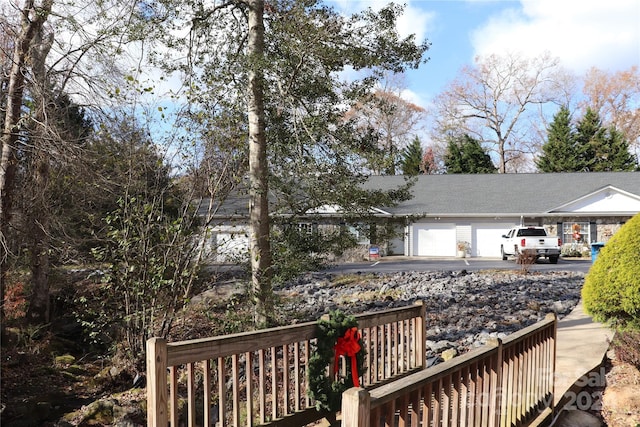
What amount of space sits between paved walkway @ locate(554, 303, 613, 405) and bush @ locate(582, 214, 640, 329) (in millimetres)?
582

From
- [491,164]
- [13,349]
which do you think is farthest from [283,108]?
[491,164]

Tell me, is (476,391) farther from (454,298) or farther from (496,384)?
(454,298)

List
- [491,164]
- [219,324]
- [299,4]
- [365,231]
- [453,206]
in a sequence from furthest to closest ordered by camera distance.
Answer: [491,164]
[453,206]
[365,231]
[299,4]
[219,324]

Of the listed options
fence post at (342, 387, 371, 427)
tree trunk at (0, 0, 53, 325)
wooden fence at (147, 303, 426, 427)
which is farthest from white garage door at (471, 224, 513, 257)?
fence post at (342, 387, 371, 427)

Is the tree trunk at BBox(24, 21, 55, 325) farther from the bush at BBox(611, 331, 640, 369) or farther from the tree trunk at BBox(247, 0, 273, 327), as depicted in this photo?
the bush at BBox(611, 331, 640, 369)

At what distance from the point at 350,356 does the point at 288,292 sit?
9527 mm

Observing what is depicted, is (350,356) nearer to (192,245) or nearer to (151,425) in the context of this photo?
(151,425)

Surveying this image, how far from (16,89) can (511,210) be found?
73.5ft

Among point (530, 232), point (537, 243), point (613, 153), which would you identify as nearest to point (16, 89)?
point (537, 243)

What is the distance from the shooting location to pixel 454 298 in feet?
35.8

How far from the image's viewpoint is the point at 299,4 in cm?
727

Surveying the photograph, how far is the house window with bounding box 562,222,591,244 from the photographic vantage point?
2506 cm

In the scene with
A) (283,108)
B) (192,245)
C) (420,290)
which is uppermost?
(283,108)

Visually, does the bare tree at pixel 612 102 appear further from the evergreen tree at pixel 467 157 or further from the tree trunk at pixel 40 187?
the tree trunk at pixel 40 187
